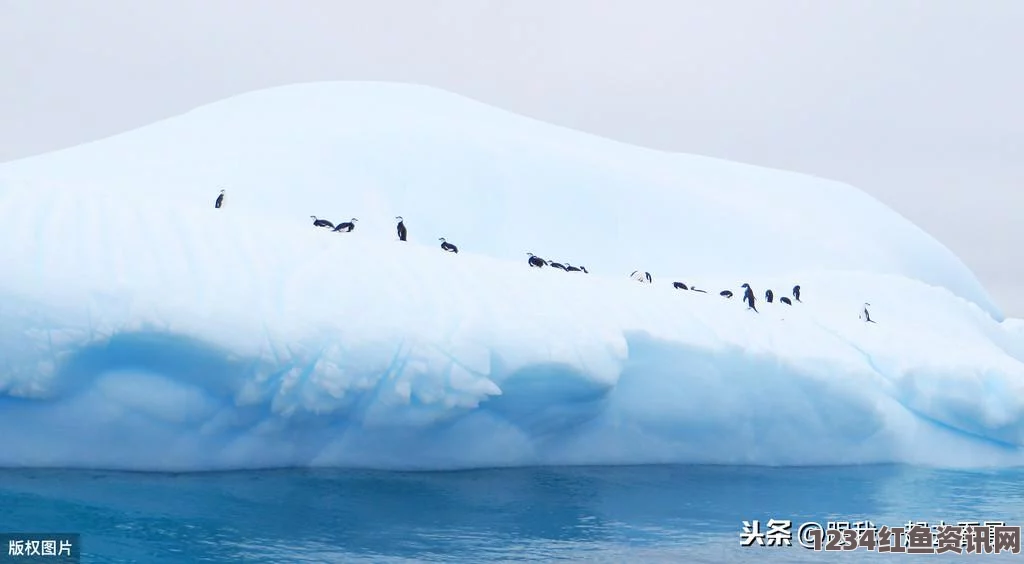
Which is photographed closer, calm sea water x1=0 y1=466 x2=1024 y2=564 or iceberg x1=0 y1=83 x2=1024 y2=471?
calm sea water x1=0 y1=466 x2=1024 y2=564

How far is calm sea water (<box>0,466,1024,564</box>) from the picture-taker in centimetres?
795

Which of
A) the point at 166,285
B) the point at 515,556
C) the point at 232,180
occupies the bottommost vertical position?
the point at 515,556

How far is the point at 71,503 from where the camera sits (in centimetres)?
861

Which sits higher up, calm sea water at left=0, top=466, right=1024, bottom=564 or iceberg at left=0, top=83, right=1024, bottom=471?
iceberg at left=0, top=83, right=1024, bottom=471

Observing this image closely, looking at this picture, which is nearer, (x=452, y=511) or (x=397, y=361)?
(x=452, y=511)

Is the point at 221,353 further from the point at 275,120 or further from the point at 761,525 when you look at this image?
the point at 275,120

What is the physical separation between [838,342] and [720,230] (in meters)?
10.2

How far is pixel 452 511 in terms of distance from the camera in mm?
9516

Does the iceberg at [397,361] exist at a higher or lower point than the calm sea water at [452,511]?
higher

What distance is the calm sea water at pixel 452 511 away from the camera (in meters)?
7.95

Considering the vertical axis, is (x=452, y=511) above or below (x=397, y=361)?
below

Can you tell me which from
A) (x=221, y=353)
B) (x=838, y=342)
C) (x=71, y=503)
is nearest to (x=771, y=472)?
(x=838, y=342)

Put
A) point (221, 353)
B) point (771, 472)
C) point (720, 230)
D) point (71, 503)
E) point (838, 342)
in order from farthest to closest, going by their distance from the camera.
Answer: point (720, 230) < point (838, 342) < point (771, 472) < point (221, 353) < point (71, 503)

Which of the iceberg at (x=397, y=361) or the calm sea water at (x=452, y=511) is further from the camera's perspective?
the iceberg at (x=397, y=361)
